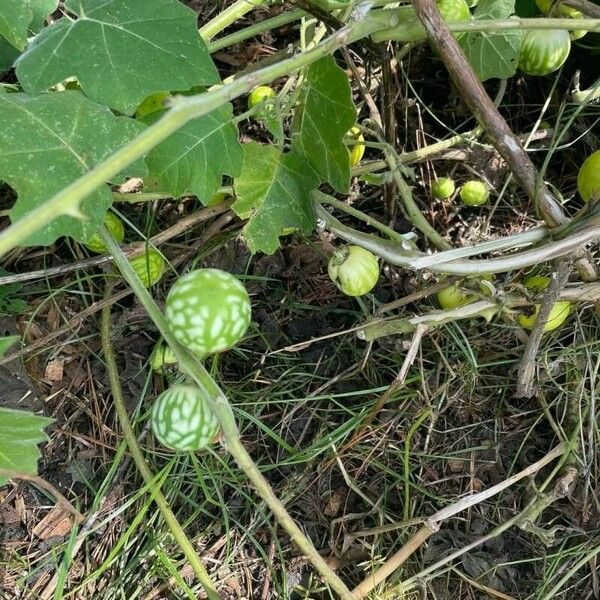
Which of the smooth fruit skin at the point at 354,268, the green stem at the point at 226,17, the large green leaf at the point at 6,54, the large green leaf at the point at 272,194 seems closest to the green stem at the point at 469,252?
the smooth fruit skin at the point at 354,268

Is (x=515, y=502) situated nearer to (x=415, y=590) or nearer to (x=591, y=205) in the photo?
(x=415, y=590)

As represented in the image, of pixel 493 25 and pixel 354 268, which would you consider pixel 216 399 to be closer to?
pixel 354 268

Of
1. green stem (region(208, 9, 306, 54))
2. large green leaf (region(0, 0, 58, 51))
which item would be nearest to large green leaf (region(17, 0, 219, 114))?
large green leaf (region(0, 0, 58, 51))

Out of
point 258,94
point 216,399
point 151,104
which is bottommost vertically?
point 216,399

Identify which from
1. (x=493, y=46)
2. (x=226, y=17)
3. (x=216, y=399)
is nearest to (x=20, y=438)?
(x=216, y=399)

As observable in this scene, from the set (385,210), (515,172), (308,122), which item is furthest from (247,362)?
(515,172)
